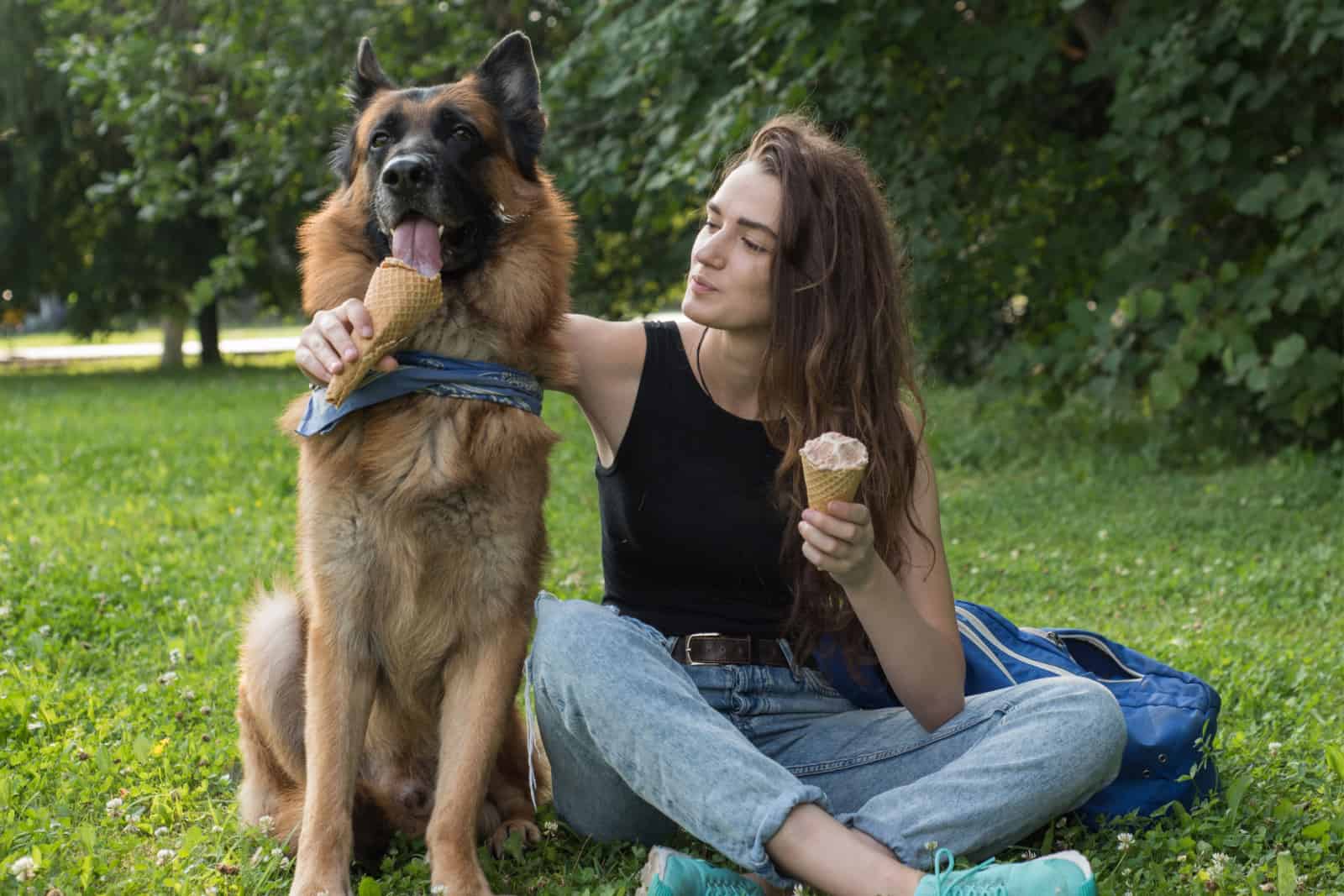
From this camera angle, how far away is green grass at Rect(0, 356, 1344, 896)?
9.47ft

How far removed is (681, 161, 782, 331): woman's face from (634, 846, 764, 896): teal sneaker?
1.16 meters

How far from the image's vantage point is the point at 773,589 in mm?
3080

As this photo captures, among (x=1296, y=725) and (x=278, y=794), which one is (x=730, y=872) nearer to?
(x=278, y=794)

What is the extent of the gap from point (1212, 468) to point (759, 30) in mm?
3808

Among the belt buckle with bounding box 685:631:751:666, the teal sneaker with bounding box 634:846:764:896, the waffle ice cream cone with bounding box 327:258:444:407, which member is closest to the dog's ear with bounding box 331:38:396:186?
the waffle ice cream cone with bounding box 327:258:444:407

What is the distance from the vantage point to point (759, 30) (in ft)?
24.0

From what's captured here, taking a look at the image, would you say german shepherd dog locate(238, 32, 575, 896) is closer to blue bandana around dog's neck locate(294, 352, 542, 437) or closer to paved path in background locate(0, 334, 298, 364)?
blue bandana around dog's neck locate(294, 352, 542, 437)

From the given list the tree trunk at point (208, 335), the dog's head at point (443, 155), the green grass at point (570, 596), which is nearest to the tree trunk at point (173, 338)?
the tree trunk at point (208, 335)

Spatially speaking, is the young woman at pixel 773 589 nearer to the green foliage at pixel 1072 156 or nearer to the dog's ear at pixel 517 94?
the dog's ear at pixel 517 94

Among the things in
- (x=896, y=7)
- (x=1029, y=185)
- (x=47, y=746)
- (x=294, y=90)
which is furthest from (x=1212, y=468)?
(x=294, y=90)

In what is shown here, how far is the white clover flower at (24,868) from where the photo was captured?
8.61 ft

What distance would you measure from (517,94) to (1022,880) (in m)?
2.16

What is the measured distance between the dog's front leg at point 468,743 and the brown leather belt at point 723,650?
0.36 meters

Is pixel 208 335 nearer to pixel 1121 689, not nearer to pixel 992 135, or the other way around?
A: pixel 992 135
